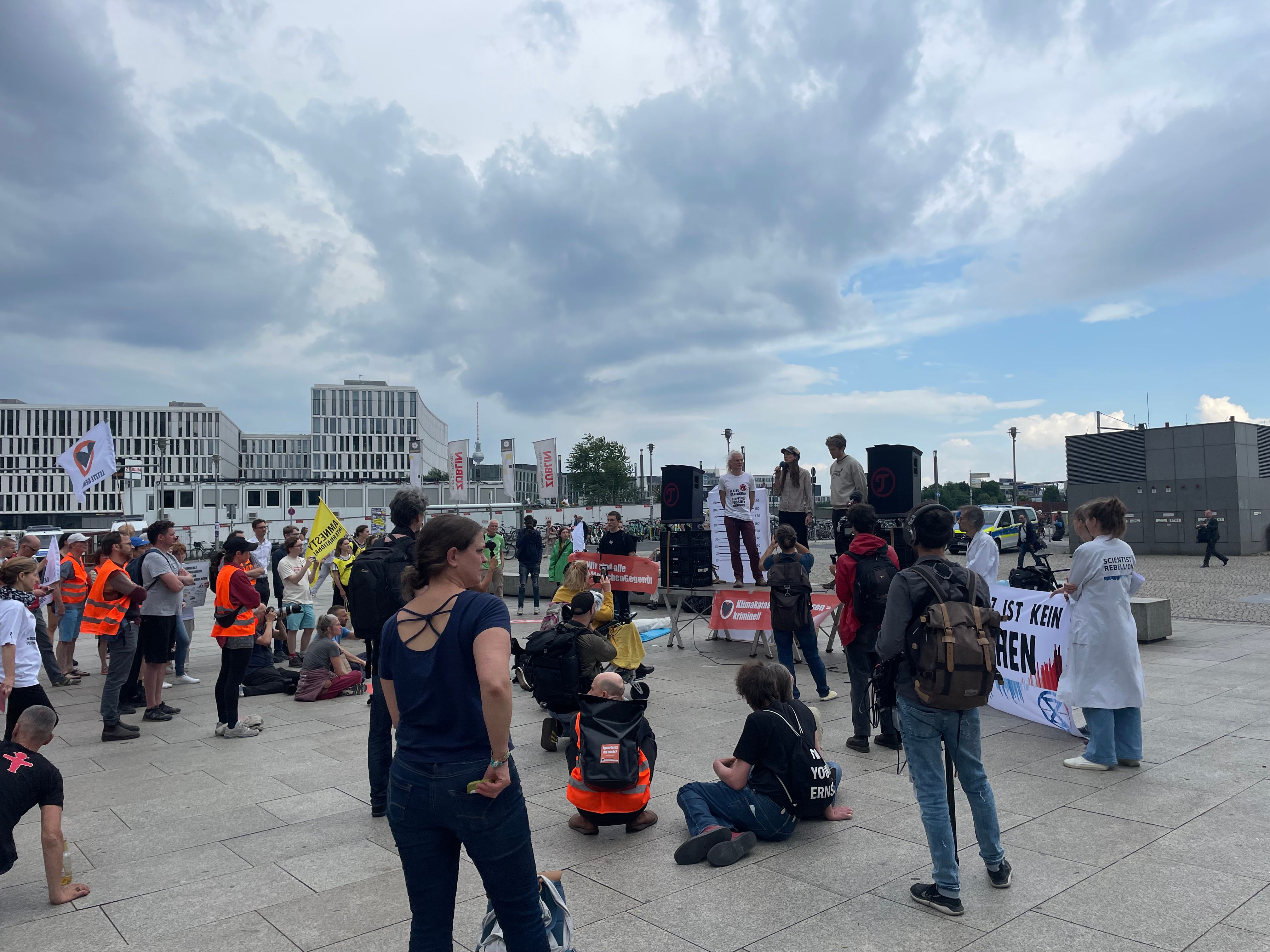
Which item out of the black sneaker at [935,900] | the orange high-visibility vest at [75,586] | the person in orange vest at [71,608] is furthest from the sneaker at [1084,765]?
the orange high-visibility vest at [75,586]

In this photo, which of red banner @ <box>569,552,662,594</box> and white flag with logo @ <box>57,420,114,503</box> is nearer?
red banner @ <box>569,552,662,594</box>

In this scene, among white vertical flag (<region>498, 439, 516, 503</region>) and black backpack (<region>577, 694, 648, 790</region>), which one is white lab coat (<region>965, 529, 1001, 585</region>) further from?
white vertical flag (<region>498, 439, 516, 503</region>)

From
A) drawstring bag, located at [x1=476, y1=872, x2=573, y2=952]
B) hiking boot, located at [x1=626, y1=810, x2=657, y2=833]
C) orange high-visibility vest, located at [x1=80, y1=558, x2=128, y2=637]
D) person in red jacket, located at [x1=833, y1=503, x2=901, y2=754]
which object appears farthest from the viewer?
orange high-visibility vest, located at [x1=80, y1=558, x2=128, y2=637]

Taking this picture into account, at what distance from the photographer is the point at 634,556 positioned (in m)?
12.3

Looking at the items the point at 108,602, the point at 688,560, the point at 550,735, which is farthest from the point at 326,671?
the point at 688,560

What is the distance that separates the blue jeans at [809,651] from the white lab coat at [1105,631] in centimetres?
234

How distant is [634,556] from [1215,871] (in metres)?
8.93

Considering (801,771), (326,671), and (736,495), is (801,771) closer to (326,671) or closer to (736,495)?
(326,671)

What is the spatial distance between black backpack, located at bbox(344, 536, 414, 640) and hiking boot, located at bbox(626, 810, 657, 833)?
6.21ft

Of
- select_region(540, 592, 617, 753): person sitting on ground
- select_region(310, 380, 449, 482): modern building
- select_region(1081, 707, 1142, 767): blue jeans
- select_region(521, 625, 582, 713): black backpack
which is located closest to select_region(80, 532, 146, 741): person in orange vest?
select_region(521, 625, 582, 713): black backpack

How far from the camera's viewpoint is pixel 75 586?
11.0 metres

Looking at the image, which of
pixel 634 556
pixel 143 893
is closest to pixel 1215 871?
pixel 143 893

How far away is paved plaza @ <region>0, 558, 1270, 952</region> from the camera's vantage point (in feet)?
11.4

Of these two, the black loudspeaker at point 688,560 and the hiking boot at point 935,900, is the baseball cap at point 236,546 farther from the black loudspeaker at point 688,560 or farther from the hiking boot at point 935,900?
the black loudspeaker at point 688,560
